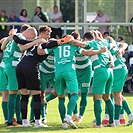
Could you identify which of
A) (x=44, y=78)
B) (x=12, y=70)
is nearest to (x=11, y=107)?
(x=12, y=70)

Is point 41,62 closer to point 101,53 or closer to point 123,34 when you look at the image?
point 101,53

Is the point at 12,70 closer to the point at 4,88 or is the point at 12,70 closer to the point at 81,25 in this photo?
the point at 4,88

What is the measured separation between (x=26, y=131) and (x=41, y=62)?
1730 mm

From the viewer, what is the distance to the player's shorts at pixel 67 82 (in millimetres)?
13242

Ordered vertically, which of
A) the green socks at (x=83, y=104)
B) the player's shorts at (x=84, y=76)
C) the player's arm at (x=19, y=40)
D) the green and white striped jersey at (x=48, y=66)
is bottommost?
the green socks at (x=83, y=104)

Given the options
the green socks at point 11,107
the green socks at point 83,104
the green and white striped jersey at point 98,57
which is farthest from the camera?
the green socks at point 83,104

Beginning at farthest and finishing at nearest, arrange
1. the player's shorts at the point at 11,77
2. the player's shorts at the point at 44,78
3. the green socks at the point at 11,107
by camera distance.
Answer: the player's shorts at the point at 44,78 < the player's shorts at the point at 11,77 < the green socks at the point at 11,107

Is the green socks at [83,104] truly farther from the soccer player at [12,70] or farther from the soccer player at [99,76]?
the soccer player at [12,70]

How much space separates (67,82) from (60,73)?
230 mm

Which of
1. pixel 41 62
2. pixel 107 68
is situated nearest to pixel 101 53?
pixel 107 68

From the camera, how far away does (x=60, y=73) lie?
43.8 ft

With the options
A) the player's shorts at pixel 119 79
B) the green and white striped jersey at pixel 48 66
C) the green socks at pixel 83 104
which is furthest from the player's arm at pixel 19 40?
the green socks at pixel 83 104

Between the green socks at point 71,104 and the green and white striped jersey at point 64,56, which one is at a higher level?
the green and white striped jersey at point 64,56

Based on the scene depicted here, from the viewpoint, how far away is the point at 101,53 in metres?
13.6
